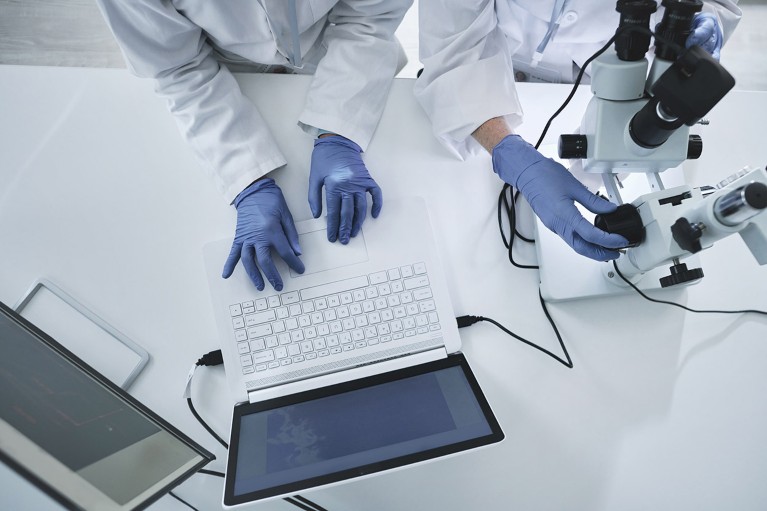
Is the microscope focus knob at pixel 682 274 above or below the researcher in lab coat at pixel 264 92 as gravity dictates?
below

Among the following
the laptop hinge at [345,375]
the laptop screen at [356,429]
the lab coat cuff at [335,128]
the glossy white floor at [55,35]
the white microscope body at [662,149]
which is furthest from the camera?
the glossy white floor at [55,35]

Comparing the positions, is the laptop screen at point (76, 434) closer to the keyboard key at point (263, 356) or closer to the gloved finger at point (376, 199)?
the keyboard key at point (263, 356)

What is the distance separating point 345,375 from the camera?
0.81m

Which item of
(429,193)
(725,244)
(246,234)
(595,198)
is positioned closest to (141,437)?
(246,234)

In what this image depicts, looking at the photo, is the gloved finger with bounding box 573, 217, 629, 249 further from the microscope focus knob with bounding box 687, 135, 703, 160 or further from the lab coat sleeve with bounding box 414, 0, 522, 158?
the lab coat sleeve with bounding box 414, 0, 522, 158

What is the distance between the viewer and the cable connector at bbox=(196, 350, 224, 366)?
824 millimetres

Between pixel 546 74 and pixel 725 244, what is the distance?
1.84ft

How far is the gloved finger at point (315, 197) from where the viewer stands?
0.89 metres

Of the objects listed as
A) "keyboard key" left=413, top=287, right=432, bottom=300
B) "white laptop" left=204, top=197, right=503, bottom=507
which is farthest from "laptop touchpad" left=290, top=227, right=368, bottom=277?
"keyboard key" left=413, top=287, right=432, bottom=300

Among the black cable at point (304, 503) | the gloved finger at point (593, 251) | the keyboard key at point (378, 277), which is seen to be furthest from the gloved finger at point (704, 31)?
the black cable at point (304, 503)

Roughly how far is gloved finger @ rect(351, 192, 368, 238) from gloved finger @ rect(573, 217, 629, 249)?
364 mm

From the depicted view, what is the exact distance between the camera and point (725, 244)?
95 cm

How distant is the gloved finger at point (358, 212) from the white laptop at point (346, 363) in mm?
14

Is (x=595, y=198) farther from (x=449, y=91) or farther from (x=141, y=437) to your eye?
(x=141, y=437)
